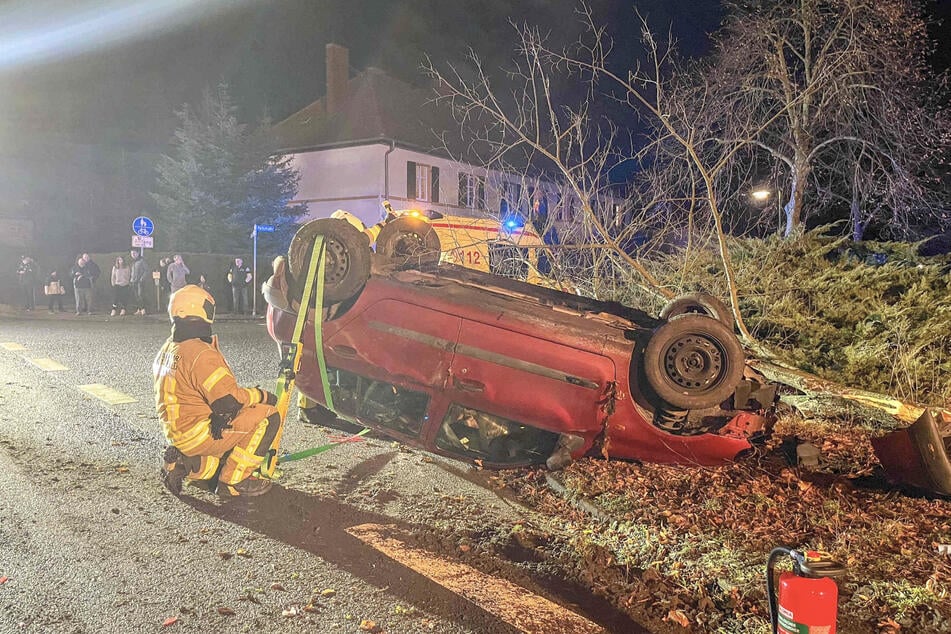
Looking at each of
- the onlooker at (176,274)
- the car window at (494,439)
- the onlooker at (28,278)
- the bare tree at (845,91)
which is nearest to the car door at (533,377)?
the car window at (494,439)

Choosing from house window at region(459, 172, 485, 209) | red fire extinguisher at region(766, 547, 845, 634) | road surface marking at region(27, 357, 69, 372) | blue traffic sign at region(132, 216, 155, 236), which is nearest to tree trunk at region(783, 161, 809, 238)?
house window at region(459, 172, 485, 209)

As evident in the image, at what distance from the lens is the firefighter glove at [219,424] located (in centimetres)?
406

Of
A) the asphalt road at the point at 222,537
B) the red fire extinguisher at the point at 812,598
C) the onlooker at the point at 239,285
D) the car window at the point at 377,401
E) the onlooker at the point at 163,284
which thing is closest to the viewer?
the red fire extinguisher at the point at 812,598

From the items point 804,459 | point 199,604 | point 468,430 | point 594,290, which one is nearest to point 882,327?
point 804,459

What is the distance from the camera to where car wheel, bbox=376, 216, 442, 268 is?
509cm

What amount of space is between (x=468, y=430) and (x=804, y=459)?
2.34m

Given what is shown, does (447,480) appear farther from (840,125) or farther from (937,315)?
(840,125)

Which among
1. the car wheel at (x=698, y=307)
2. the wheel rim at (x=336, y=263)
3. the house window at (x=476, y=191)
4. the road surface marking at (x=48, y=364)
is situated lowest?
the road surface marking at (x=48, y=364)

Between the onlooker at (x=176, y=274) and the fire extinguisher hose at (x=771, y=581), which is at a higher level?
the onlooker at (x=176, y=274)

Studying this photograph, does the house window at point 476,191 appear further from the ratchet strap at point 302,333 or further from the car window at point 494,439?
the car window at point 494,439

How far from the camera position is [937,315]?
5504mm

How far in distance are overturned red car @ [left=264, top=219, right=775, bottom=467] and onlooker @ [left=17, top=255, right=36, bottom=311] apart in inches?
648

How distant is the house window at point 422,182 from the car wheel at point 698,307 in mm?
24597

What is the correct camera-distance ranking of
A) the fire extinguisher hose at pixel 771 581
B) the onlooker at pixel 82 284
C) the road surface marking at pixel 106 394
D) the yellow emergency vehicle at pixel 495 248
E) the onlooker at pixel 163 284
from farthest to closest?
the onlooker at pixel 163 284 < the onlooker at pixel 82 284 < the yellow emergency vehicle at pixel 495 248 < the road surface marking at pixel 106 394 < the fire extinguisher hose at pixel 771 581
